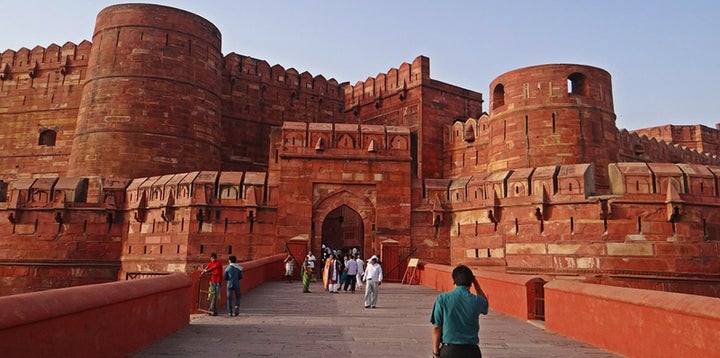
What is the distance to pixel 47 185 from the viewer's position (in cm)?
1786

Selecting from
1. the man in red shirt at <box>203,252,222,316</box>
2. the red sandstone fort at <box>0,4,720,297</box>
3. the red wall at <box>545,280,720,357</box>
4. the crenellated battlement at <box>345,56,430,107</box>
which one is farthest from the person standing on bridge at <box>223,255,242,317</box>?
the crenellated battlement at <box>345,56,430,107</box>

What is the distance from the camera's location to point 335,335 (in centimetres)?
650

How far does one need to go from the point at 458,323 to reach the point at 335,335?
10.8ft

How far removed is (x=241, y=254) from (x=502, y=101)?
1142 cm

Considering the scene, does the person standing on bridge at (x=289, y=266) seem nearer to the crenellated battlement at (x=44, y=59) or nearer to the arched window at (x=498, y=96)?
the arched window at (x=498, y=96)

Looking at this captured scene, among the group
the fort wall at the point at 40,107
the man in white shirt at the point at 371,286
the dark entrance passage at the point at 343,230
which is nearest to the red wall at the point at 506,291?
the man in white shirt at the point at 371,286

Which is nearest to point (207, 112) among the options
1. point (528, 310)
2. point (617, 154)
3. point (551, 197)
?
point (551, 197)

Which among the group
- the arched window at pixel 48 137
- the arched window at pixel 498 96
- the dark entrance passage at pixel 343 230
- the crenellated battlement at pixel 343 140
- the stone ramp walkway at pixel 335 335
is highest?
the arched window at pixel 498 96

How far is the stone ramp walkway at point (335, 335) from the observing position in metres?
5.45

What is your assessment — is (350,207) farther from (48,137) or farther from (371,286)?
(48,137)

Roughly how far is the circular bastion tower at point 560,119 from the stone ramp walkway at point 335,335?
34.9 ft

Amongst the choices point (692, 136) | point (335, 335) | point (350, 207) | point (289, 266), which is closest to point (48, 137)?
point (350, 207)

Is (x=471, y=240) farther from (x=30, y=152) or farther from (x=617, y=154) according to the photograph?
(x=30, y=152)

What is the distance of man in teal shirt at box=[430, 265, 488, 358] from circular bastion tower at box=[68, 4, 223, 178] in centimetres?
1845
